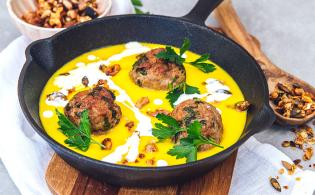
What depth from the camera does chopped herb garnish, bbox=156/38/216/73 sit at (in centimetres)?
363

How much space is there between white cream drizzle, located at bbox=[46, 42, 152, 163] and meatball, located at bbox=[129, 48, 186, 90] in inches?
5.7

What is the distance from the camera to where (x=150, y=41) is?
4180 mm

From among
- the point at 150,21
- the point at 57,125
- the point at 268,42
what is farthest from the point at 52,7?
the point at 268,42

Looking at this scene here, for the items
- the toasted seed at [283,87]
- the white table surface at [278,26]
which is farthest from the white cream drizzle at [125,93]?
the white table surface at [278,26]

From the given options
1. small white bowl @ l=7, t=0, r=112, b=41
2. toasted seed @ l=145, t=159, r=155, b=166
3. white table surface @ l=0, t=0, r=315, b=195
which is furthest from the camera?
white table surface @ l=0, t=0, r=315, b=195

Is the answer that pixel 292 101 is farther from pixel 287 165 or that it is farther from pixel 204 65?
pixel 204 65

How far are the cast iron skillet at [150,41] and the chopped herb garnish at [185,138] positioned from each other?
0.11m

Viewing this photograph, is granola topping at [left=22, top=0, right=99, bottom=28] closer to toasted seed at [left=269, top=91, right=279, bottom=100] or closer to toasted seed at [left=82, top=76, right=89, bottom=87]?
toasted seed at [left=82, top=76, right=89, bottom=87]

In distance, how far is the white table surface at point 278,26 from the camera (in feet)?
15.3

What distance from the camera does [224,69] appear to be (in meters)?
3.98

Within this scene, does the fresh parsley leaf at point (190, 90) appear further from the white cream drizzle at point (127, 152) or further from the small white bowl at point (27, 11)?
the small white bowl at point (27, 11)

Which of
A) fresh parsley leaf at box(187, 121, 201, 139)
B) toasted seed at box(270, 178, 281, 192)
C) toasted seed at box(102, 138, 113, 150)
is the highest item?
fresh parsley leaf at box(187, 121, 201, 139)

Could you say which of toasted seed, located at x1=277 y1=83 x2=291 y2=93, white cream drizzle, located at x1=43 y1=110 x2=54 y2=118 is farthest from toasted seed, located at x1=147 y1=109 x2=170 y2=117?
toasted seed, located at x1=277 y1=83 x2=291 y2=93

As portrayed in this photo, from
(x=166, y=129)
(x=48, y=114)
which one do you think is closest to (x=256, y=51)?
(x=166, y=129)
